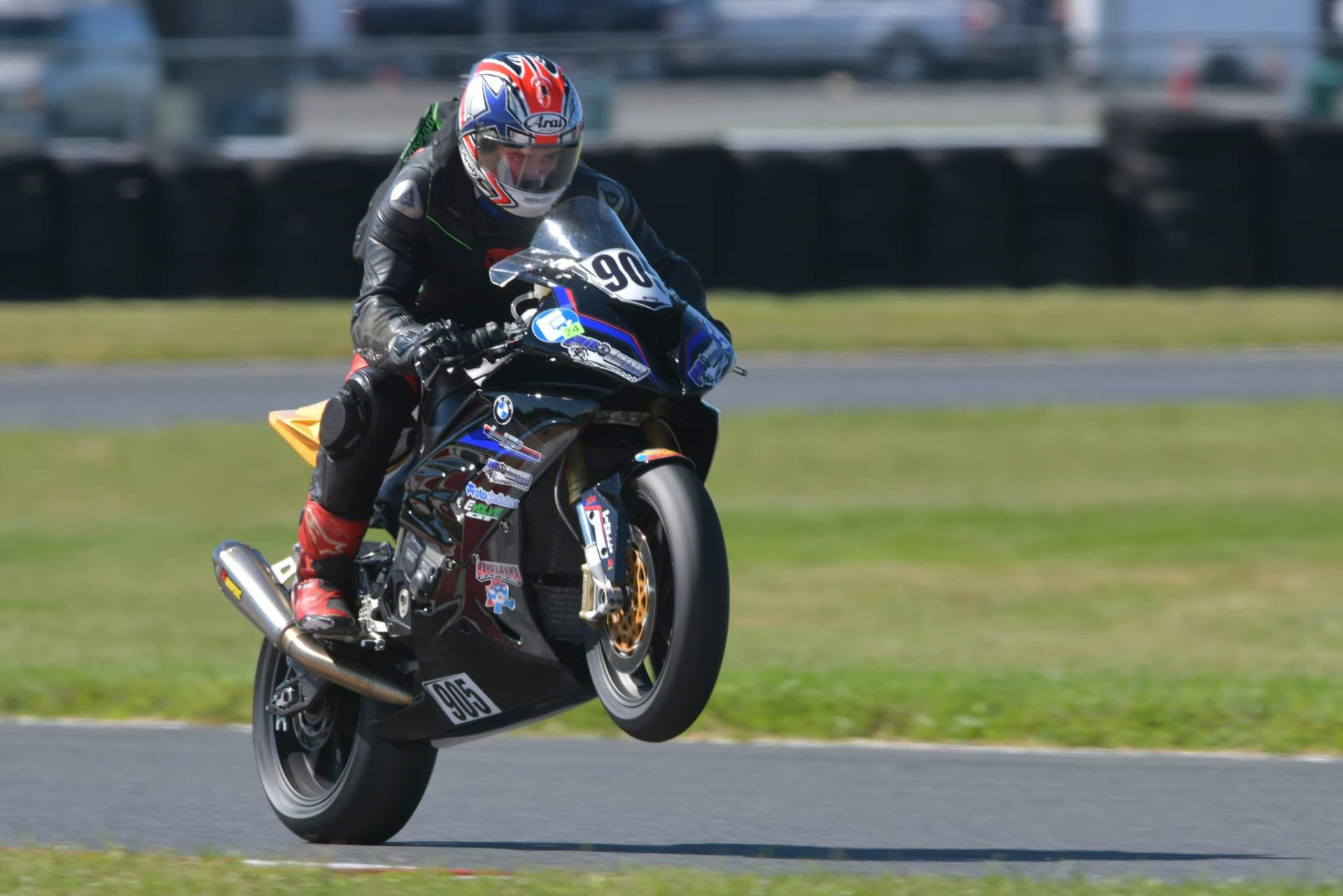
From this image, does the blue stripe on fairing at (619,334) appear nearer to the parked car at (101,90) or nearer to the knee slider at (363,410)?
the knee slider at (363,410)

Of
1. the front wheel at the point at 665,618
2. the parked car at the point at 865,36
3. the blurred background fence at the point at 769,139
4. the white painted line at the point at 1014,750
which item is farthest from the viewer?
the parked car at the point at 865,36

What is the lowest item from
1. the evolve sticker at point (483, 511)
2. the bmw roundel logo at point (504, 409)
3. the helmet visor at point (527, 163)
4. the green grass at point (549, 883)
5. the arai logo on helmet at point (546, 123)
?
the green grass at point (549, 883)

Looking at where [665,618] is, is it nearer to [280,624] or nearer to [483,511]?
[483,511]

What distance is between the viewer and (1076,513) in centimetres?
1289

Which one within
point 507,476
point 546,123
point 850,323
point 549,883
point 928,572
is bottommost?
point 850,323

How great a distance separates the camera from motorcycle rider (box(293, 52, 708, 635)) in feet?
16.8

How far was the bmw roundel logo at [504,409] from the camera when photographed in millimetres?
4996

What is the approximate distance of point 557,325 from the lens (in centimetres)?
484

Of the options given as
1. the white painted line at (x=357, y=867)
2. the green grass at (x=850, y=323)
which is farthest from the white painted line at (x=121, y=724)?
the green grass at (x=850, y=323)

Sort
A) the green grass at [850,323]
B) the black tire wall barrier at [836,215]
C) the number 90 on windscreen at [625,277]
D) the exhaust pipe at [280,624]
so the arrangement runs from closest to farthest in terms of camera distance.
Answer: the number 90 on windscreen at [625,277] → the exhaust pipe at [280,624] → the green grass at [850,323] → the black tire wall barrier at [836,215]

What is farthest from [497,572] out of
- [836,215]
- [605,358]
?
[836,215]

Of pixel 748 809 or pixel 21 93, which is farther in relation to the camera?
pixel 21 93

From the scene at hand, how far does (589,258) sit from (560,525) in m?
0.65

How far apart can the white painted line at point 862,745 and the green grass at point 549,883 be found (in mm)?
2229
